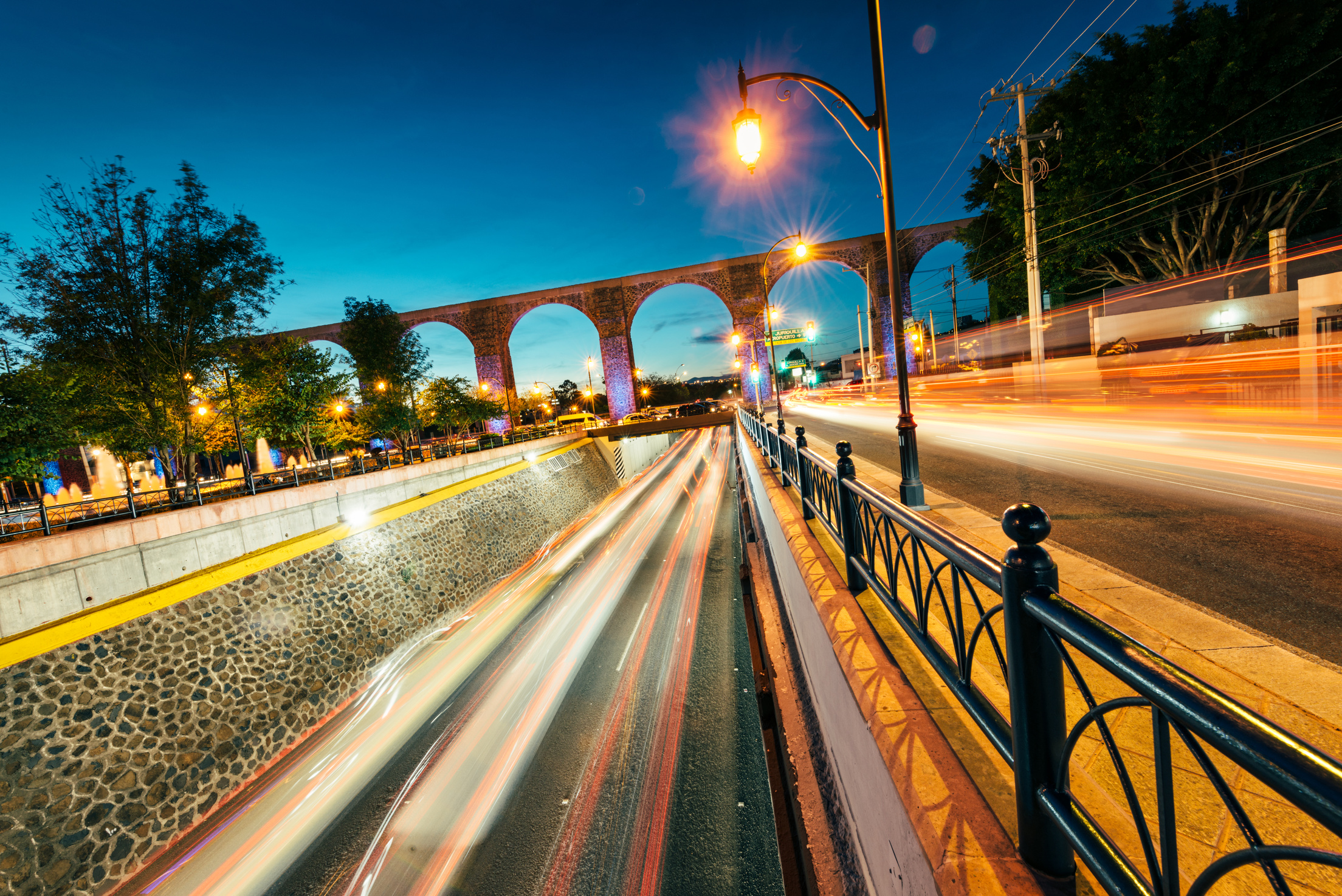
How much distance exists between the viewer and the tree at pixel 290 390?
22.9 metres

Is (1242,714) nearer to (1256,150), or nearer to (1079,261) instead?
(1256,150)

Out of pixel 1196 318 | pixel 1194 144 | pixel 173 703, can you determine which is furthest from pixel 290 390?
pixel 1196 318

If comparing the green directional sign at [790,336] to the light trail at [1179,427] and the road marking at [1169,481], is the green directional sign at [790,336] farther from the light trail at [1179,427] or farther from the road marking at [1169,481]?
the road marking at [1169,481]

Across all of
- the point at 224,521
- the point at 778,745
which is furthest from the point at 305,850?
the point at 224,521

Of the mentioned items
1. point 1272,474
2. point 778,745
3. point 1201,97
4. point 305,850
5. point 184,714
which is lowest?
point 305,850

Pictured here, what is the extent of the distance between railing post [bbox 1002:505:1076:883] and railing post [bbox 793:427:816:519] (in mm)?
4953

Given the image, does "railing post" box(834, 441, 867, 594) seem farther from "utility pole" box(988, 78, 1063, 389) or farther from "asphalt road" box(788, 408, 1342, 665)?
"utility pole" box(988, 78, 1063, 389)

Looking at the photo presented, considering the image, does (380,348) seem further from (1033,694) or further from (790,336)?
(1033,694)

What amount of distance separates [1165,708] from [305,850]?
8943mm

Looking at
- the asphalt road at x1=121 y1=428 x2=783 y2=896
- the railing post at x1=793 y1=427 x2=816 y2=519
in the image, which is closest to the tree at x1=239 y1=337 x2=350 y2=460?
the asphalt road at x1=121 y1=428 x2=783 y2=896

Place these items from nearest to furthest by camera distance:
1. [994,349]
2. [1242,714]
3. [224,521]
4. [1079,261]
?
[1242,714] < [224,521] < [1079,261] < [994,349]

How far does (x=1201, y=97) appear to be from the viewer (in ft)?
63.3

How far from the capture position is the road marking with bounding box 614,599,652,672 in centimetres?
980

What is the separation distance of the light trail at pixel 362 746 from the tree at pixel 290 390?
16.2 m
